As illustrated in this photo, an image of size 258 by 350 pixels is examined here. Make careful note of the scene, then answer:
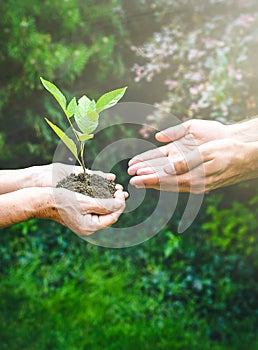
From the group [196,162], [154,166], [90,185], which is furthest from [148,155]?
[90,185]

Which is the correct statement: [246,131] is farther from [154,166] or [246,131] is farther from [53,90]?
[53,90]

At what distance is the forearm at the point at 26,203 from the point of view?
1413mm

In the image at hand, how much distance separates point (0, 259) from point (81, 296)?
22.3 inches

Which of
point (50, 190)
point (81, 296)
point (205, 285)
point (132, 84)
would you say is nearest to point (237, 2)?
point (132, 84)

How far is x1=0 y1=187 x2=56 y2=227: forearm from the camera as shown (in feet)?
4.64

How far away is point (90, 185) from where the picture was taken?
1438 mm

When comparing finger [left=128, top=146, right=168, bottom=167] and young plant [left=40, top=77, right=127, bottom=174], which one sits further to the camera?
finger [left=128, top=146, right=168, bottom=167]

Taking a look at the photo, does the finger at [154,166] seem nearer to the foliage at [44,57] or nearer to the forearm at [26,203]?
the forearm at [26,203]

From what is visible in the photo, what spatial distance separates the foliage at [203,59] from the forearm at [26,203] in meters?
1.58

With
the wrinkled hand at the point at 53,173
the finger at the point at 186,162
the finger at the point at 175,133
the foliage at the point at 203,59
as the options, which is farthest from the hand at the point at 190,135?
→ the foliage at the point at 203,59

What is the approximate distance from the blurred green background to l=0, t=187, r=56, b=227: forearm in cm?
135

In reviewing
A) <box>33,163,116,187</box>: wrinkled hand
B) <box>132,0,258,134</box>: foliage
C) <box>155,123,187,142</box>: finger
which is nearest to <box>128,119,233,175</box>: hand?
<box>155,123,187,142</box>: finger

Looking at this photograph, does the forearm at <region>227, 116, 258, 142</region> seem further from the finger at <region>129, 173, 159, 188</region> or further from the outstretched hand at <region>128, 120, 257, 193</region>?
the finger at <region>129, 173, 159, 188</region>

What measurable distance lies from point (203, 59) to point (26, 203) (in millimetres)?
1827
